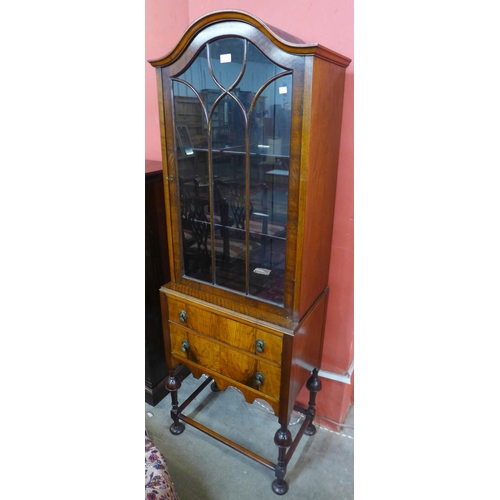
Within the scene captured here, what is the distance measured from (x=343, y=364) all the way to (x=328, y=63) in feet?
3.96

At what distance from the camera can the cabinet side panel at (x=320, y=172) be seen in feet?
3.32

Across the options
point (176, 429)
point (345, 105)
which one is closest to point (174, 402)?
point (176, 429)

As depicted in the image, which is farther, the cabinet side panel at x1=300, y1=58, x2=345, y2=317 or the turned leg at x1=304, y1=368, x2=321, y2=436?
the turned leg at x1=304, y1=368, x2=321, y2=436

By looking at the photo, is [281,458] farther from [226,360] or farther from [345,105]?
[345,105]

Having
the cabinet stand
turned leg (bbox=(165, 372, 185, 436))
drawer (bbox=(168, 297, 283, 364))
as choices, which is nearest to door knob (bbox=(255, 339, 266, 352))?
drawer (bbox=(168, 297, 283, 364))

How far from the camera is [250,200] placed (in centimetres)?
123

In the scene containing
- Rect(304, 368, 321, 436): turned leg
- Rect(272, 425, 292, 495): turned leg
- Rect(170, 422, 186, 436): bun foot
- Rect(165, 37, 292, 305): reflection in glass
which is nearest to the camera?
Rect(165, 37, 292, 305): reflection in glass

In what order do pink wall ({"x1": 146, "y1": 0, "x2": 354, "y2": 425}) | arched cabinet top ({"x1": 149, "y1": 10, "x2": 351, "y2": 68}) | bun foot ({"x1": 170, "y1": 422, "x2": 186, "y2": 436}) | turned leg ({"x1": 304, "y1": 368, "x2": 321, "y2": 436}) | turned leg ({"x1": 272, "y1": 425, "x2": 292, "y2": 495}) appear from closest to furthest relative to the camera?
1. arched cabinet top ({"x1": 149, "y1": 10, "x2": 351, "y2": 68})
2. pink wall ({"x1": 146, "y1": 0, "x2": 354, "y2": 425})
3. turned leg ({"x1": 272, "y1": 425, "x2": 292, "y2": 495})
4. turned leg ({"x1": 304, "y1": 368, "x2": 321, "y2": 436})
5. bun foot ({"x1": 170, "y1": 422, "x2": 186, "y2": 436})

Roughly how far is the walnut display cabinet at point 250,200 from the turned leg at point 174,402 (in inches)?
6.3

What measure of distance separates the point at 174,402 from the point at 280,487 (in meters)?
0.57

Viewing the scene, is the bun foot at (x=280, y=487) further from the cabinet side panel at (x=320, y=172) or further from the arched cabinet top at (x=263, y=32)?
the arched cabinet top at (x=263, y=32)

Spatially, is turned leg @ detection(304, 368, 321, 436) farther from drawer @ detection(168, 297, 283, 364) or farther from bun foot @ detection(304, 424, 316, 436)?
drawer @ detection(168, 297, 283, 364)

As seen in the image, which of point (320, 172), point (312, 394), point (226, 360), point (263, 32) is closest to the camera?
point (263, 32)

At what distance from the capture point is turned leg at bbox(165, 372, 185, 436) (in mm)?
1587
